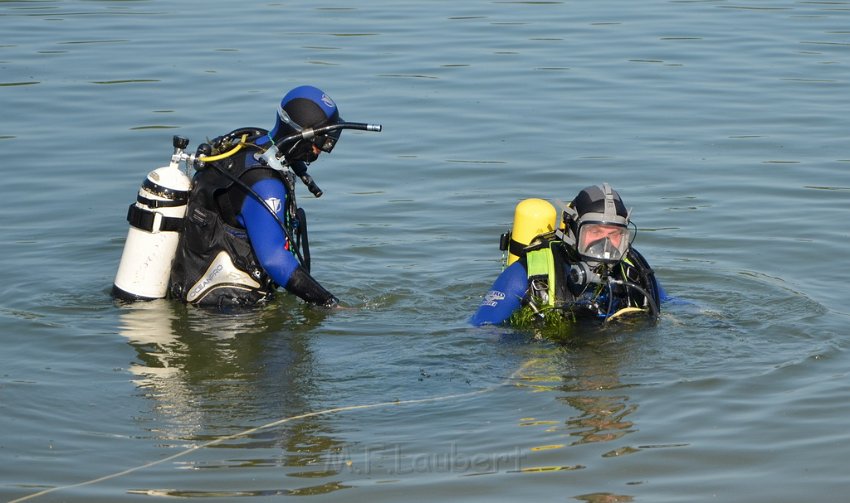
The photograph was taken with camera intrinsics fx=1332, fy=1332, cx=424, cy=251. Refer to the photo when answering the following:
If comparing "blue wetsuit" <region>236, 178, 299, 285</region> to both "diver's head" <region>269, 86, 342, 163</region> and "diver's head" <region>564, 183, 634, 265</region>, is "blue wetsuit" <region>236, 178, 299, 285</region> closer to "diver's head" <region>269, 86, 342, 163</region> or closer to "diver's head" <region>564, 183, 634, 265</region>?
"diver's head" <region>269, 86, 342, 163</region>

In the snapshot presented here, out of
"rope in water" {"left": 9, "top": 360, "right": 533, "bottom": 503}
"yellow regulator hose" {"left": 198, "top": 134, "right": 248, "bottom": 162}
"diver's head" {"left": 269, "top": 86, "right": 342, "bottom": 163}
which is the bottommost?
"rope in water" {"left": 9, "top": 360, "right": 533, "bottom": 503}

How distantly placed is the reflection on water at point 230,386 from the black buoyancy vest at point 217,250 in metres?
0.13

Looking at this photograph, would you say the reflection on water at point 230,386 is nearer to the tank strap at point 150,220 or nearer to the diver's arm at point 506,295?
the tank strap at point 150,220

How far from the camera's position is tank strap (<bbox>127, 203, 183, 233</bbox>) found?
7535 mm

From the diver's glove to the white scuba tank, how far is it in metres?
0.78

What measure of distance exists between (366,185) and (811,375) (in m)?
4.95

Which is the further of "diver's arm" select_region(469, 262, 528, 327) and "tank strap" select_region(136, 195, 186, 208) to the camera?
"tank strap" select_region(136, 195, 186, 208)

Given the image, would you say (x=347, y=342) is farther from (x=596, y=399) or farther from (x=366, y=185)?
(x=366, y=185)

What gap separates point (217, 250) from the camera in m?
7.56

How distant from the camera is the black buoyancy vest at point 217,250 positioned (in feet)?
24.3

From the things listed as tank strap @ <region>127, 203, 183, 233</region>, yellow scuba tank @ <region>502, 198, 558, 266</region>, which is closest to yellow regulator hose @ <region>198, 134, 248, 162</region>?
tank strap @ <region>127, 203, 183, 233</region>

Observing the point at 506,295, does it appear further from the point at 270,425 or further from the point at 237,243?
the point at 237,243

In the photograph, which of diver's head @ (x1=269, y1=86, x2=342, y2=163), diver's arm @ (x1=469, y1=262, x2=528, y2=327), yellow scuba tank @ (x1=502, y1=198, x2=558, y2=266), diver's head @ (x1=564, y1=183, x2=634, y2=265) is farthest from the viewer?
diver's head @ (x1=269, y1=86, x2=342, y2=163)

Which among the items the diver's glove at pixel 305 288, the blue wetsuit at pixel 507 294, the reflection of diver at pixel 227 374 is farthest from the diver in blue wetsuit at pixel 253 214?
the blue wetsuit at pixel 507 294
